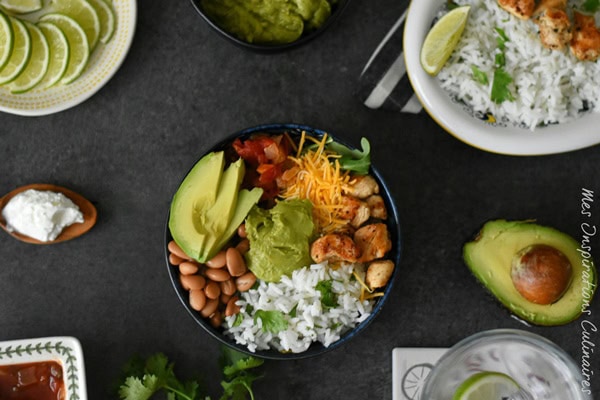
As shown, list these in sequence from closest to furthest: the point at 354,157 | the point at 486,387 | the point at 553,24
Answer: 1. the point at 486,387
2. the point at 553,24
3. the point at 354,157

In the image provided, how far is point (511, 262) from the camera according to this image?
2.13 metres

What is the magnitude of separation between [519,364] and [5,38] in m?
1.81

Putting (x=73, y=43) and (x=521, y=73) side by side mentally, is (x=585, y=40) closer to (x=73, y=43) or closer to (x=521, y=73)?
(x=521, y=73)

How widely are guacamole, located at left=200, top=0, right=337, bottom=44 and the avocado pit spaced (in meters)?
0.95

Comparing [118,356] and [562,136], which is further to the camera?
[118,356]

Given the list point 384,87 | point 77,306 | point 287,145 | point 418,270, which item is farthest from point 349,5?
point 77,306

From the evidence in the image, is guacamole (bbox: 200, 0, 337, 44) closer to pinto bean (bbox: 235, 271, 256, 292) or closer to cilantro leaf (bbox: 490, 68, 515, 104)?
cilantro leaf (bbox: 490, 68, 515, 104)

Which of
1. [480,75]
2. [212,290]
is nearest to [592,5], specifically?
[480,75]

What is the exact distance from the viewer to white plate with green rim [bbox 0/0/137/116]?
88.3 inches

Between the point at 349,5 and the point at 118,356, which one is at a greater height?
the point at 349,5

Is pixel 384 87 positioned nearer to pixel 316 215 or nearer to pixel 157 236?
pixel 316 215

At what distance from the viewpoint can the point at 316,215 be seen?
208 centimetres

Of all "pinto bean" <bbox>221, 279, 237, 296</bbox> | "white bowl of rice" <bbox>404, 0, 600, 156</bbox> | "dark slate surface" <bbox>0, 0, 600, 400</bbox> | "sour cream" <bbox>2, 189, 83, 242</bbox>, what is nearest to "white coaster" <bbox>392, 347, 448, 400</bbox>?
"dark slate surface" <bbox>0, 0, 600, 400</bbox>

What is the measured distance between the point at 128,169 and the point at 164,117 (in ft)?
0.69
